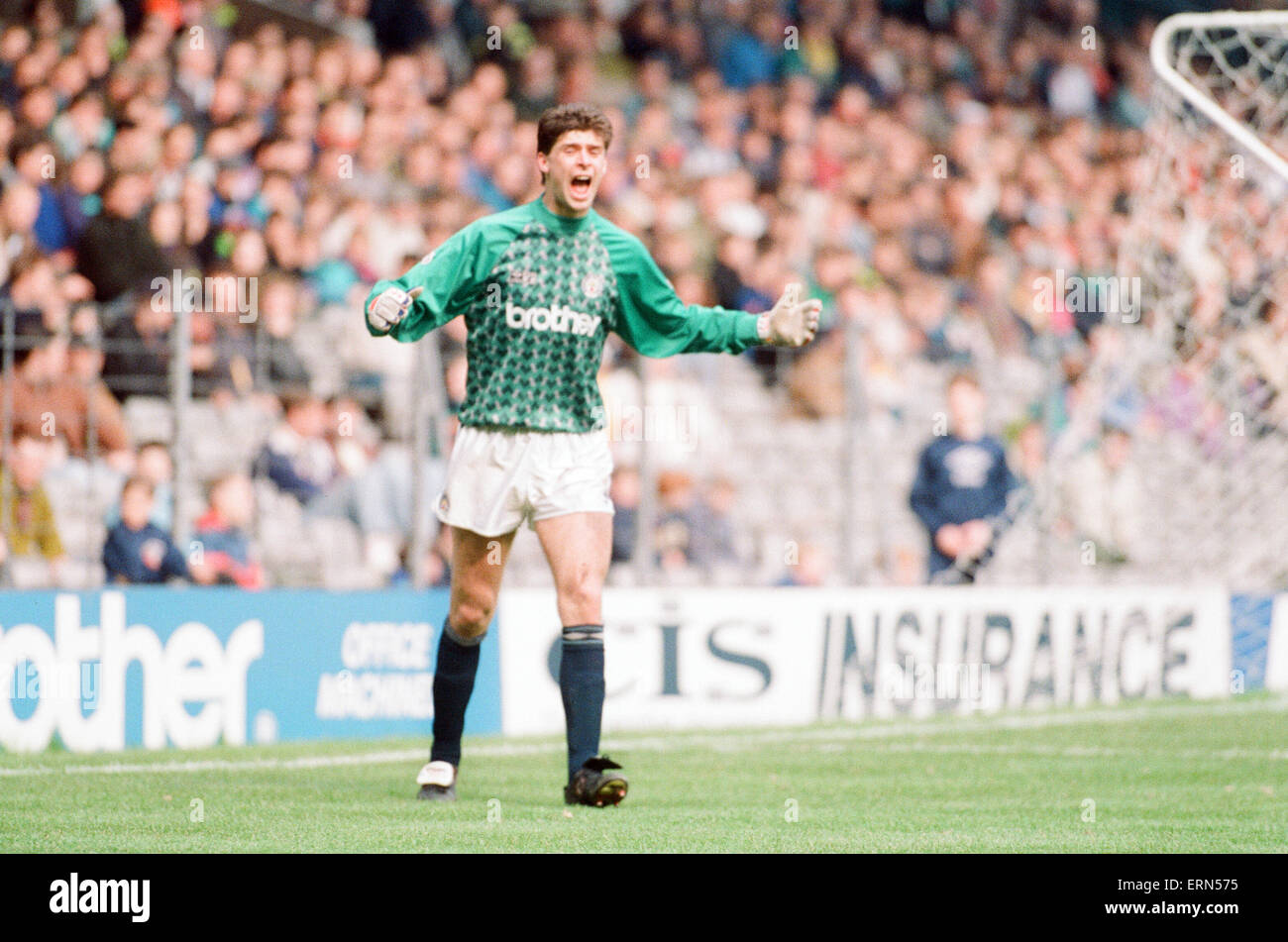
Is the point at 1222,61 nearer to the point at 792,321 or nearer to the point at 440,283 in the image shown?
the point at 792,321

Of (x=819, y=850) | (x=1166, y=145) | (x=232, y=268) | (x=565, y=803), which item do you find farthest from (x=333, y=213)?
(x=819, y=850)

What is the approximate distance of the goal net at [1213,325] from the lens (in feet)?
41.2

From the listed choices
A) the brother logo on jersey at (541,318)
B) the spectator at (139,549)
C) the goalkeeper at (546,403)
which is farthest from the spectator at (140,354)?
the brother logo on jersey at (541,318)

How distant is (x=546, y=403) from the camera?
7.41 metres

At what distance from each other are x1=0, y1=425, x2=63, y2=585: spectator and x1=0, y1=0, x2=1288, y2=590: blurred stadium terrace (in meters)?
0.02

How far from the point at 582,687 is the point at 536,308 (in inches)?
50.3

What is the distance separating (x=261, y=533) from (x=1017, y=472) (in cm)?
505

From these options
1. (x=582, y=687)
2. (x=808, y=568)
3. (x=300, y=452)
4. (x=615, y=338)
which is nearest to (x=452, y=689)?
(x=582, y=687)

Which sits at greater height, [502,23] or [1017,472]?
[502,23]

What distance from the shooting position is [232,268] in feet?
39.9

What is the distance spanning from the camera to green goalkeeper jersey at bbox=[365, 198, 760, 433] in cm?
738

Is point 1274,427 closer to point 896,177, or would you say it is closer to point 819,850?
point 896,177
